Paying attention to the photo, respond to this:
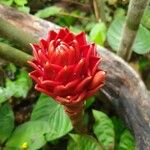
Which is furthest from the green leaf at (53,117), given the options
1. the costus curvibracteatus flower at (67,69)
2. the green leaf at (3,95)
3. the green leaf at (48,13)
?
the green leaf at (48,13)

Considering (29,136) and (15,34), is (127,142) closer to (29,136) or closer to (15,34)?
(29,136)

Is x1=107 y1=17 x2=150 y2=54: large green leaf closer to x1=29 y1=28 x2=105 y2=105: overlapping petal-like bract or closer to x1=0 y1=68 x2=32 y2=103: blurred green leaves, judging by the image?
x1=0 y1=68 x2=32 y2=103: blurred green leaves

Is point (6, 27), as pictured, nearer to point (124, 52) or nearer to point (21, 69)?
point (21, 69)

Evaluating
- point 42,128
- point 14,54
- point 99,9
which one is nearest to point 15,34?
point 14,54

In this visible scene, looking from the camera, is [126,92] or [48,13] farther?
[48,13]

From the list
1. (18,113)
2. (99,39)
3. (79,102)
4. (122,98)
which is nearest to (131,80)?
(122,98)

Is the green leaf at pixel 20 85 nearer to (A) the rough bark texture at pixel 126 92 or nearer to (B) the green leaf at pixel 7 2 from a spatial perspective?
(A) the rough bark texture at pixel 126 92
